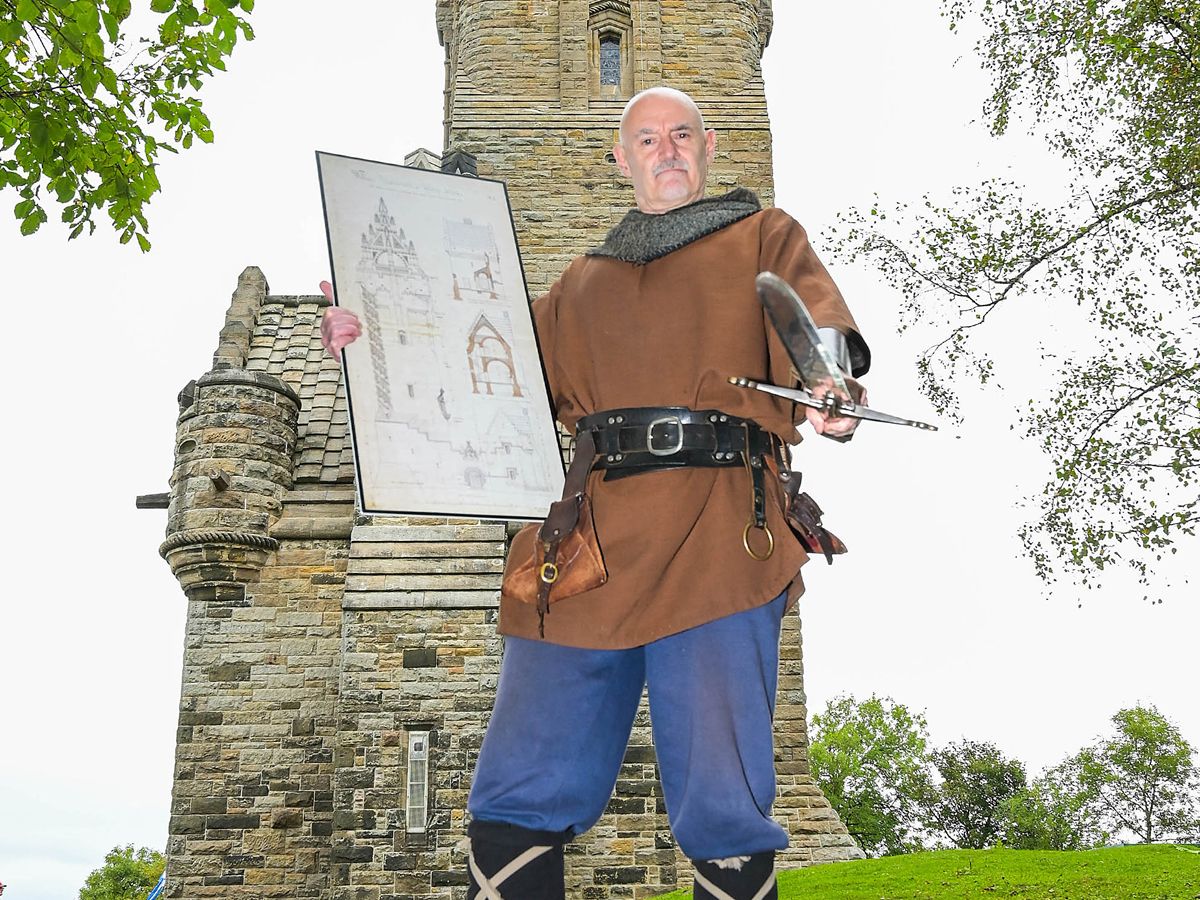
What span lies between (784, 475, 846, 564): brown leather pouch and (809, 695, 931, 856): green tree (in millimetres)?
40870

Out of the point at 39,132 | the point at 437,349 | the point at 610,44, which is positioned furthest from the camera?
the point at 610,44

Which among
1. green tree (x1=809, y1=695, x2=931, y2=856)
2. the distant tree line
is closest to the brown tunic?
the distant tree line

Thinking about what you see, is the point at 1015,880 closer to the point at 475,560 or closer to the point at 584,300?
the point at 475,560

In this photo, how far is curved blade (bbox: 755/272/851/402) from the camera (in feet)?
7.72

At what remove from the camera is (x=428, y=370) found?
2.91 m

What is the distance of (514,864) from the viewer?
240 centimetres

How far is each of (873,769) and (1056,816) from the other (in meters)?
8.76

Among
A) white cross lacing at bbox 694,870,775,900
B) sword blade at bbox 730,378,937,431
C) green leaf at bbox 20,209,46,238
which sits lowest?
white cross lacing at bbox 694,870,775,900

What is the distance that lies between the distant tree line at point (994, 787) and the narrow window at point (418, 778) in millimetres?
24933

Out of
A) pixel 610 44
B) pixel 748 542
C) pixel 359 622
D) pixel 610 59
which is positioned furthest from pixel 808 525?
pixel 610 44

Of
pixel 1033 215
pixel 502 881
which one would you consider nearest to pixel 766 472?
pixel 502 881

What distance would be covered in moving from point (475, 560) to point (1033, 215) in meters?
6.80

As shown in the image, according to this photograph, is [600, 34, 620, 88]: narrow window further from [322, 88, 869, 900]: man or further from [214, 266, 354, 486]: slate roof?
[322, 88, 869, 900]: man

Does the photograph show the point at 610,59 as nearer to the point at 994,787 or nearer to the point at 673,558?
the point at 673,558
